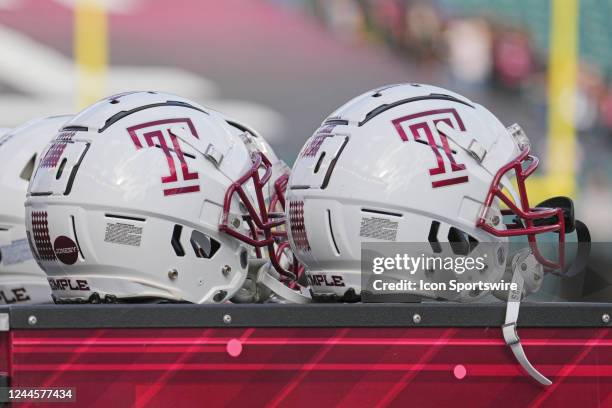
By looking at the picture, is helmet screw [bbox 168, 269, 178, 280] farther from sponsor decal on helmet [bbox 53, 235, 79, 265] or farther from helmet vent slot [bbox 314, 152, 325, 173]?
helmet vent slot [bbox 314, 152, 325, 173]

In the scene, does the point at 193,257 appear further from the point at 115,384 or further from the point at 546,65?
the point at 546,65

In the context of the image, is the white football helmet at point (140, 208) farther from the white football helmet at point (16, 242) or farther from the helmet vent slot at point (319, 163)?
the white football helmet at point (16, 242)

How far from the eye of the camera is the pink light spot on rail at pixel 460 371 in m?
2.36

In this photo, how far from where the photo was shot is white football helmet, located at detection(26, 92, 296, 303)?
285cm

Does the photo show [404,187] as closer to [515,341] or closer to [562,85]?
[515,341]

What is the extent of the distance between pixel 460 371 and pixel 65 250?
0.98m

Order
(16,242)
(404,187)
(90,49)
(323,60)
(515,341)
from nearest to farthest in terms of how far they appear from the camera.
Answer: (515,341)
(404,187)
(16,242)
(90,49)
(323,60)

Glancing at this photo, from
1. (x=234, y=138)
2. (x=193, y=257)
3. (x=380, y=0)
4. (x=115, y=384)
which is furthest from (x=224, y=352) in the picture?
(x=380, y=0)

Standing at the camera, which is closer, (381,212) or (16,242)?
(381,212)

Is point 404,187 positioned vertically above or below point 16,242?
above

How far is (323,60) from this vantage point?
8.86m

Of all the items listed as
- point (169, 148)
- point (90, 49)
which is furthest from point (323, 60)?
point (169, 148)

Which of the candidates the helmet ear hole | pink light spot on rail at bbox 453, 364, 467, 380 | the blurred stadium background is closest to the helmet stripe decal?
the helmet ear hole

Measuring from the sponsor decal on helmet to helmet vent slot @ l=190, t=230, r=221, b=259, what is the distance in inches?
10.1
